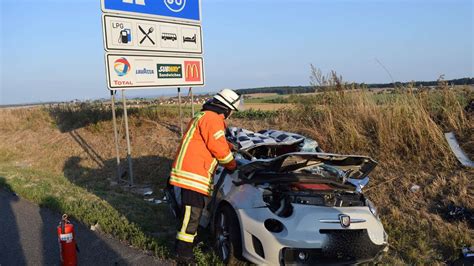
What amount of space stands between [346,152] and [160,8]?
5471mm

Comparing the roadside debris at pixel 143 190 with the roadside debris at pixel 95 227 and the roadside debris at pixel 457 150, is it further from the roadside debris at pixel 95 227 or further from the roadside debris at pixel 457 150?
the roadside debris at pixel 457 150

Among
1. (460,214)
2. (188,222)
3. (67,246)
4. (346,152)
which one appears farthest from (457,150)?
(67,246)

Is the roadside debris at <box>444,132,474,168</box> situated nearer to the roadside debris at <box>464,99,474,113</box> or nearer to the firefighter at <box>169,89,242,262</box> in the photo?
the roadside debris at <box>464,99,474,113</box>

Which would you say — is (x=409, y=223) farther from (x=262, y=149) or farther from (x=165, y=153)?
(x=165, y=153)

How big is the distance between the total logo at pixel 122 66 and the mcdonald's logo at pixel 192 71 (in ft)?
5.34

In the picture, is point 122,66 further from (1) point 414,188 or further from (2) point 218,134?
(1) point 414,188

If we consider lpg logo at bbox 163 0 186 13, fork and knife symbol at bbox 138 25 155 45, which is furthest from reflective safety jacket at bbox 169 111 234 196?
lpg logo at bbox 163 0 186 13

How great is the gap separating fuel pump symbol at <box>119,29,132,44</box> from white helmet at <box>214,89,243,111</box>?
531 centimetres

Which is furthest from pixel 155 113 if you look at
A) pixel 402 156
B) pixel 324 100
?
pixel 402 156

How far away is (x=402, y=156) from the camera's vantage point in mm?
7969

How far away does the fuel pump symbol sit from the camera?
361 inches

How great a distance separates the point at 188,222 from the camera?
4652mm

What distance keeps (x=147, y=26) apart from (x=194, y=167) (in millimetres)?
6049

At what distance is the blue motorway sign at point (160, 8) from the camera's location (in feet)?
29.6
